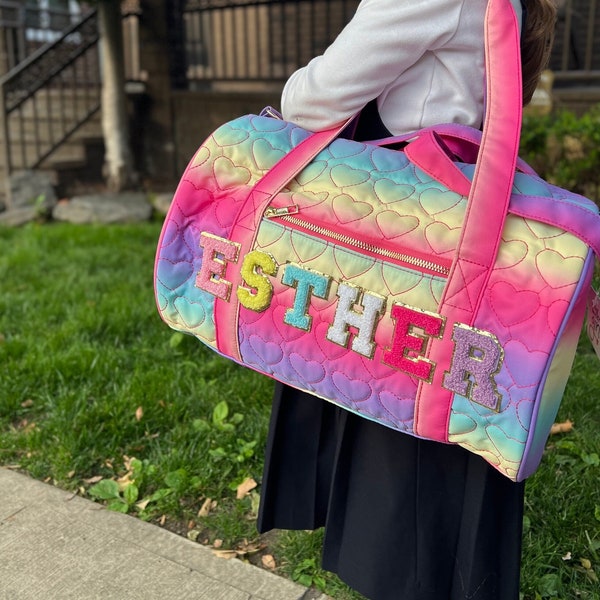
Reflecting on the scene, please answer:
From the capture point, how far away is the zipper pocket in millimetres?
1422

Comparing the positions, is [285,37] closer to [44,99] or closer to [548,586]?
[44,99]

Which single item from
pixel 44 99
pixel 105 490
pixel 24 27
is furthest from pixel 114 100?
pixel 105 490

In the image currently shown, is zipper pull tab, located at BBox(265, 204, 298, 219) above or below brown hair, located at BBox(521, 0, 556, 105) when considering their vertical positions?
below

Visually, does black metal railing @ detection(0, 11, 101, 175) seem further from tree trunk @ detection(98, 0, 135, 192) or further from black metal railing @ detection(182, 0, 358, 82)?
black metal railing @ detection(182, 0, 358, 82)

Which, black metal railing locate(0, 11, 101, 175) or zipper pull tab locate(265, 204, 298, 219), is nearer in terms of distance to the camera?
zipper pull tab locate(265, 204, 298, 219)

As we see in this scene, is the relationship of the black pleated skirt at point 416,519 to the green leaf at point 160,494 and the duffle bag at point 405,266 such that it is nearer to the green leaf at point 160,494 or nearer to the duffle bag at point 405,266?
the duffle bag at point 405,266

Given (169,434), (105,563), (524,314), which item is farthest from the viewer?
(169,434)

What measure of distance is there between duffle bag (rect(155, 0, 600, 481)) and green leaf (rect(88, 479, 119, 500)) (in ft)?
3.62

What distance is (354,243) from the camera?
1503 millimetres

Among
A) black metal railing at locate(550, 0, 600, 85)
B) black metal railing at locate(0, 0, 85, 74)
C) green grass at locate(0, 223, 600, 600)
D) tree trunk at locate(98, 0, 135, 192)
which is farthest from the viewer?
black metal railing at locate(0, 0, 85, 74)

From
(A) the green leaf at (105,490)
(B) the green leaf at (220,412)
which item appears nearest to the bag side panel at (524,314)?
(A) the green leaf at (105,490)

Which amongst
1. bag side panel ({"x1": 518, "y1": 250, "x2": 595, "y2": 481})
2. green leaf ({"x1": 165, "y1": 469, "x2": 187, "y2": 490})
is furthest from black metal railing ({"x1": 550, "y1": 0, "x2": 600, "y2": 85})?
bag side panel ({"x1": 518, "y1": 250, "x2": 595, "y2": 481})

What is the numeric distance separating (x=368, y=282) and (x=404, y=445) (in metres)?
0.44

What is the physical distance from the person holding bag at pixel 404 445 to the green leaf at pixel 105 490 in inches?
32.2
